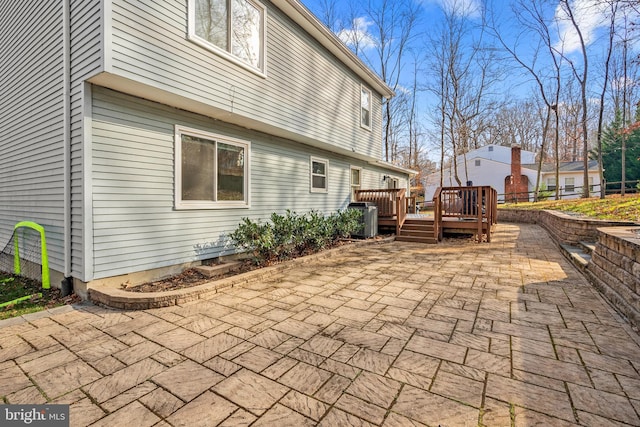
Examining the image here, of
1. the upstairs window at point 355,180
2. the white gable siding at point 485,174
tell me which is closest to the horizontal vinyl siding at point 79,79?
the upstairs window at point 355,180

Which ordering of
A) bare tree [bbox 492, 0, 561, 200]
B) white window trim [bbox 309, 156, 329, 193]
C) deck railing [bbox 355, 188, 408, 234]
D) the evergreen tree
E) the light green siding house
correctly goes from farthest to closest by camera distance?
1. the evergreen tree
2. bare tree [bbox 492, 0, 561, 200]
3. deck railing [bbox 355, 188, 408, 234]
4. white window trim [bbox 309, 156, 329, 193]
5. the light green siding house

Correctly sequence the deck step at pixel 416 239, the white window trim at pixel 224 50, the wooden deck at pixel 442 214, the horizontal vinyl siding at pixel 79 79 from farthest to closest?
the deck step at pixel 416 239 → the wooden deck at pixel 442 214 → the white window trim at pixel 224 50 → the horizontal vinyl siding at pixel 79 79

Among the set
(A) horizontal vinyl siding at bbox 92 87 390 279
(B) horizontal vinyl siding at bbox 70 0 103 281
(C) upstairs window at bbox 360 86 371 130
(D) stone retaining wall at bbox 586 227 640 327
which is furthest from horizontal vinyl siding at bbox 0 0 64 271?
(C) upstairs window at bbox 360 86 371 130

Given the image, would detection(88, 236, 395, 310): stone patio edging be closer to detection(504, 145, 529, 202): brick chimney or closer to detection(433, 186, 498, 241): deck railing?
detection(433, 186, 498, 241): deck railing

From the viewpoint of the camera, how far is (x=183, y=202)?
4.87 metres

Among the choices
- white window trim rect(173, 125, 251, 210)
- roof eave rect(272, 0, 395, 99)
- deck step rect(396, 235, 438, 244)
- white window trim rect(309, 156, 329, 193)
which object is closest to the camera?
white window trim rect(173, 125, 251, 210)

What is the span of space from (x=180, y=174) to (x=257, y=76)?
7.74ft

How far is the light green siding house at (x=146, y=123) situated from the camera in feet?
12.7

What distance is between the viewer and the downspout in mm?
3980

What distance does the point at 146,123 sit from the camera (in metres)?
4.41

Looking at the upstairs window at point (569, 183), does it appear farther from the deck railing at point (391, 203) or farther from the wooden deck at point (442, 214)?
the deck railing at point (391, 203)

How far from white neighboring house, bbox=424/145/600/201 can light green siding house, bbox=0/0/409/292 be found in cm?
1972

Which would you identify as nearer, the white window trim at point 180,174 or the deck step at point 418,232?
the white window trim at point 180,174

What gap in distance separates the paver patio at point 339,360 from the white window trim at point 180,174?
1780mm
